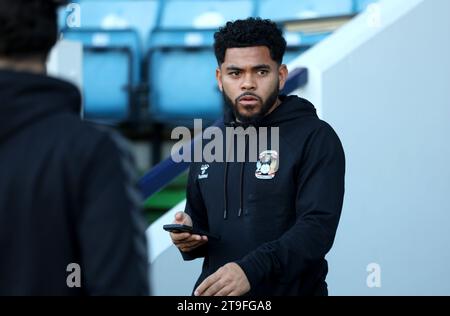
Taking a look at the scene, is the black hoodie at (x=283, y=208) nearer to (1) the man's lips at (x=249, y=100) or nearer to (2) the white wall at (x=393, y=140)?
(1) the man's lips at (x=249, y=100)

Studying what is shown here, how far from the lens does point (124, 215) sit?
64.3 inches

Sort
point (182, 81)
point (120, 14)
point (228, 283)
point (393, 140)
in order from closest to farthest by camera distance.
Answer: point (228, 283) < point (393, 140) < point (182, 81) < point (120, 14)

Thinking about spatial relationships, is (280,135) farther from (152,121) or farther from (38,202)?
(152,121)

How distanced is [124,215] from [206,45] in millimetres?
5447

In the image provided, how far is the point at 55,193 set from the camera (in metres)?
1.63

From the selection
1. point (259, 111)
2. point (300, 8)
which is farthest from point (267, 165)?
point (300, 8)

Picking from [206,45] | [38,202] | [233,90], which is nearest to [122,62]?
[206,45]

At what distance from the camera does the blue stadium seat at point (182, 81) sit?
266 inches

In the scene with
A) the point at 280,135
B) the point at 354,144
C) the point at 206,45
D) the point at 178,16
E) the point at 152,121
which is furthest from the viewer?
the point at 178,16

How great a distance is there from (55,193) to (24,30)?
0.32 m

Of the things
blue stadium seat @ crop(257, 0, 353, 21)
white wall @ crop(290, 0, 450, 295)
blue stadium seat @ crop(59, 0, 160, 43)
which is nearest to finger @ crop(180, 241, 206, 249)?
white wall @ crop(290, 0, 450, 295)

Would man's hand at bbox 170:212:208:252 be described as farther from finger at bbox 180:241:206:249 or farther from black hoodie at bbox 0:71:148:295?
black hoodie at bbox 0:71:148:295

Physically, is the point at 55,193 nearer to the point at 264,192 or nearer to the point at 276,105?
the point at 264,192

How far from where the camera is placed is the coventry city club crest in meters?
2.82
